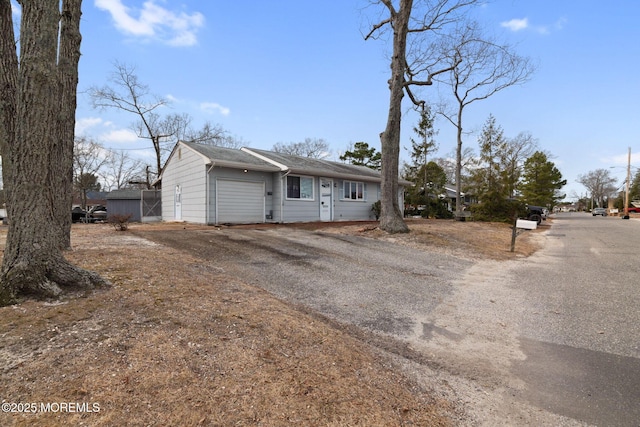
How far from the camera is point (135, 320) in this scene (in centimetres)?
313

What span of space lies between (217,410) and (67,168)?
22.6ft

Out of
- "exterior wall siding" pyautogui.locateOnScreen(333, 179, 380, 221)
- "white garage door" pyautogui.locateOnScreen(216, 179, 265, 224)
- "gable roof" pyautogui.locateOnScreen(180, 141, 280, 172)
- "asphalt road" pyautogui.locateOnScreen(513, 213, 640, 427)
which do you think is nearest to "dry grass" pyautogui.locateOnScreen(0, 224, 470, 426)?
"asphalt road" pyautogui.locateOnScreen(513, 213, 640, 427)

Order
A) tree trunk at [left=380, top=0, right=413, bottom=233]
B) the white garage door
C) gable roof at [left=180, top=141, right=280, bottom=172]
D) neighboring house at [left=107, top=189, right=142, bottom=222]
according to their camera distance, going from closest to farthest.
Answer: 1. tree trunk at [left=380, top=0, right=413, bottom=233]
2. gable roof at [left=180, top=141, right=280, bottom=172]
3. the white garage door
4. neighboring house at [left=107, top=189, right=142, bottom=222]

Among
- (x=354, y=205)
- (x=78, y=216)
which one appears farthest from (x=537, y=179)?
(x=78, y=216)

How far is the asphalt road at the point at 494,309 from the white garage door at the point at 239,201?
4307 mm

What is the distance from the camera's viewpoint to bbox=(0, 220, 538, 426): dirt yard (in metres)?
2.03

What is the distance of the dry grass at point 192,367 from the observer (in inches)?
80.8

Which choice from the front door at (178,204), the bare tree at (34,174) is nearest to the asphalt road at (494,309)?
the bare tree at (34,174)

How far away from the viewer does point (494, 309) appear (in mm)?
4859

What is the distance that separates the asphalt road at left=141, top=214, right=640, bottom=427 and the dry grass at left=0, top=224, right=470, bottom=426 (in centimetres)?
79

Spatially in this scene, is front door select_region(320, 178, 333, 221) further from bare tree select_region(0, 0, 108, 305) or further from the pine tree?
the pine tree

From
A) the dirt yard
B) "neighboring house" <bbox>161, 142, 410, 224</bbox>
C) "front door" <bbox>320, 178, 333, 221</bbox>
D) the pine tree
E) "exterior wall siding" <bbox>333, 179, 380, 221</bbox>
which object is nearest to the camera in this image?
the dirt yard

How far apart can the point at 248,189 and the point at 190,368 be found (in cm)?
1242

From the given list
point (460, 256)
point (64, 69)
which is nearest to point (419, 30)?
point (460, 256)
